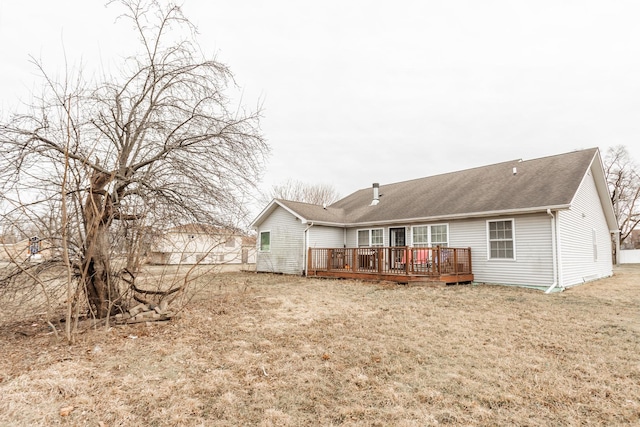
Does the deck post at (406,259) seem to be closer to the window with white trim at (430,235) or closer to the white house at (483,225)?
the white house at (483,225)

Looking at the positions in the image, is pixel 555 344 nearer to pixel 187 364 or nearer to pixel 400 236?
pixel 187 364

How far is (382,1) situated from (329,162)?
18952 millimetres

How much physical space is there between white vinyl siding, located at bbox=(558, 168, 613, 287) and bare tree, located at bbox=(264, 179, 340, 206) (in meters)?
25.3

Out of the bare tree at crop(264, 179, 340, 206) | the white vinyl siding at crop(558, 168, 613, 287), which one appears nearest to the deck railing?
the white vinyl siding at crop(558, 168, 613, 287)

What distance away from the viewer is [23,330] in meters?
5.34

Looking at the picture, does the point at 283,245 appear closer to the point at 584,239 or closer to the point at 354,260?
the point at 354,260

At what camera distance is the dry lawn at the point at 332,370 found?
2.68 meters

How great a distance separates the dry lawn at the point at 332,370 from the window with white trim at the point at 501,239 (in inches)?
170

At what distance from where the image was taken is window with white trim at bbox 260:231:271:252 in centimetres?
1688

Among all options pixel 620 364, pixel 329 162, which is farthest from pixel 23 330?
pixel 329 162

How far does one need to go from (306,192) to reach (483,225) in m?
27.7

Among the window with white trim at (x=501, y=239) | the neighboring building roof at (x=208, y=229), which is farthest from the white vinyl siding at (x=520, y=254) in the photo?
the neighboring building roof at (x=208, y=229)

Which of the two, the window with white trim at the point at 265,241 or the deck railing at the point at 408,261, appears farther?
the window with white trim at the point at 265,241

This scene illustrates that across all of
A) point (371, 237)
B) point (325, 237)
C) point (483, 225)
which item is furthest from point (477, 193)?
point (325, 237)
